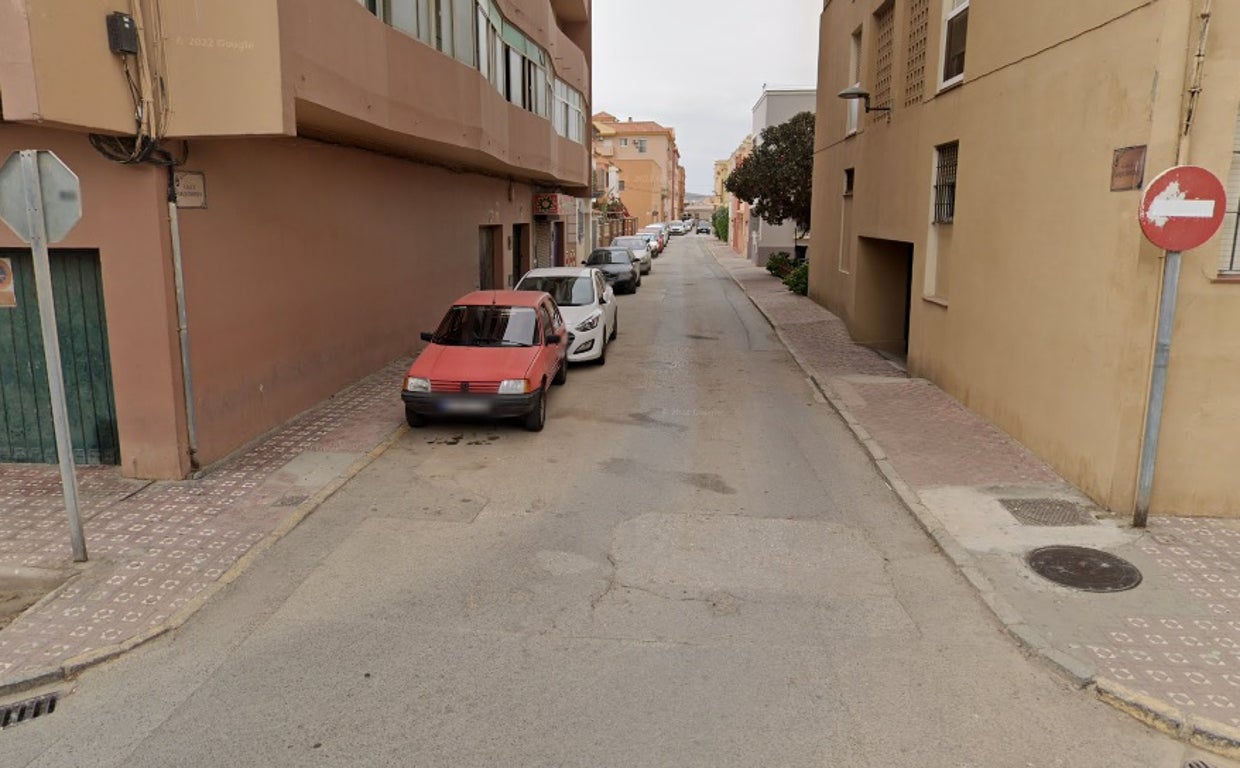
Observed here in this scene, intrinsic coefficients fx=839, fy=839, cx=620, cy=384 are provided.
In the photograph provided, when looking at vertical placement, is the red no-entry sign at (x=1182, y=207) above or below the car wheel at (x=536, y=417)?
above

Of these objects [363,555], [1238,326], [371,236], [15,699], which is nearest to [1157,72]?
[1238,326]

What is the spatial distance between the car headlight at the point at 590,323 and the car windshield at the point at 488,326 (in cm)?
316

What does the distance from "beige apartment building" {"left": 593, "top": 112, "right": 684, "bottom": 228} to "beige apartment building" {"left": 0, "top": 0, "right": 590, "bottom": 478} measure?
63.8 metres

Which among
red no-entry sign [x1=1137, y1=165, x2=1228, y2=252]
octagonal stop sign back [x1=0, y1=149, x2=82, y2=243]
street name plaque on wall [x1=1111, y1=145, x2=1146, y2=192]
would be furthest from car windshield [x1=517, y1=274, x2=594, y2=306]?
red no-entry sign [x1=1137, y1=165, x2=1228, y2=252]

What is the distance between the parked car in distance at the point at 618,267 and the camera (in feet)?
94.1

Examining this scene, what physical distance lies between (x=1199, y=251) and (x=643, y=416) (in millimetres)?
6344

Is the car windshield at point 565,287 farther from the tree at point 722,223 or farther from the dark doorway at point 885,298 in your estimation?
the tree at point 722,223

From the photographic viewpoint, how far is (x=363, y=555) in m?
6.54

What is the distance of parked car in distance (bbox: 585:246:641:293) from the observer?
28.7 meters

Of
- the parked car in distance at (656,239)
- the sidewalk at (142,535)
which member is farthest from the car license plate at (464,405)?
the parked car in distance at (656,239)

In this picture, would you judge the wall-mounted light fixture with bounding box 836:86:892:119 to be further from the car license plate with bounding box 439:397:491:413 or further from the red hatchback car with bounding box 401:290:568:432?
the car license plate with bounding box 439:397:491:413

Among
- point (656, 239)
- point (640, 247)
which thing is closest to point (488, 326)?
point (640, 247)

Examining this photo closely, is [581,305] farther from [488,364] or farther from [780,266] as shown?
[780,266]

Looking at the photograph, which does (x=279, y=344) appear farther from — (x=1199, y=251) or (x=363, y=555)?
(x=1199, y=251)
